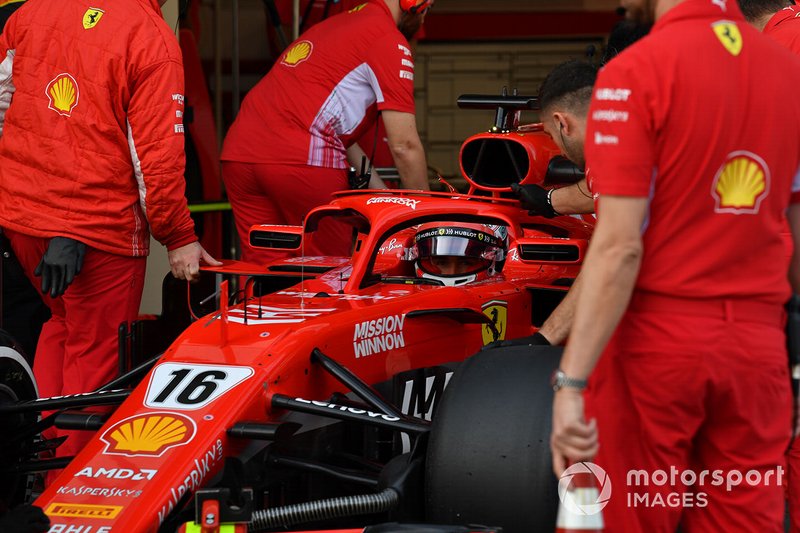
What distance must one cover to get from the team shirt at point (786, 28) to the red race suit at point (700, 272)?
184 centimetres

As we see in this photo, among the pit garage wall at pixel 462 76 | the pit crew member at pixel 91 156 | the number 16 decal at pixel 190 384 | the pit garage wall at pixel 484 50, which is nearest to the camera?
the number 16 decal at pixel 190 384

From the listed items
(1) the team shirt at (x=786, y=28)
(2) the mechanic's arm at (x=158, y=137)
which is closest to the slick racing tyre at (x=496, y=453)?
(2) the mechanic's arm at (x=158, y=137)

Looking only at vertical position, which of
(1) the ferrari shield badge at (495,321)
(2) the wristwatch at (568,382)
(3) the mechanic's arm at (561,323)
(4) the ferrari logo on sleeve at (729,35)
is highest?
(4) the ferrari logo on sleeve at (729,35)

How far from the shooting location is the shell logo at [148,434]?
3.02 meters

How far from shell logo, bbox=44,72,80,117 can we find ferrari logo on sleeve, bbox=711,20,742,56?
2.64m

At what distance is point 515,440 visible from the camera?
2949 millimetres

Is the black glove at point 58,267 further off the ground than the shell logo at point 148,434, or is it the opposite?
the black glove at point 58,267

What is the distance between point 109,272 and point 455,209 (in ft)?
4.40

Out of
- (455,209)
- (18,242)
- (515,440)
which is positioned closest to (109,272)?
(18,242)

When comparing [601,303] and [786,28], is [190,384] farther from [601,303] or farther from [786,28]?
[786,28]

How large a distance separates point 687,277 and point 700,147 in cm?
27

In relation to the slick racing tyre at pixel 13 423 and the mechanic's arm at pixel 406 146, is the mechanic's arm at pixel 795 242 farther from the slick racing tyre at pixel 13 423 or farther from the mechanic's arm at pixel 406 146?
the mechanic's arm at pixel 406 146

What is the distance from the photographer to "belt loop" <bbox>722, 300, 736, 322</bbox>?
7.77 ft

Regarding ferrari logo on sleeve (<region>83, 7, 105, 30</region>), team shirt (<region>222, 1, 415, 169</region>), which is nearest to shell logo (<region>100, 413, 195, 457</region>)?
ferrari logo on sleeve (<region>83, 7, 105, 30</region>)
